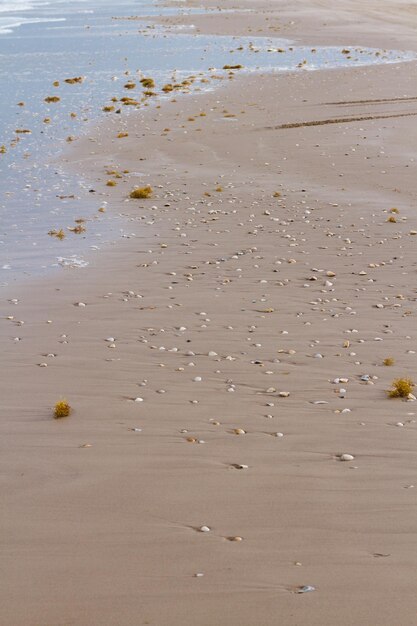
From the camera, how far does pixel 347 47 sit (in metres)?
50.0

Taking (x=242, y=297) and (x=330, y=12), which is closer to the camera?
(x=242, y=297)

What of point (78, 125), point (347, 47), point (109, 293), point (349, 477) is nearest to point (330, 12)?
point (347, 47)

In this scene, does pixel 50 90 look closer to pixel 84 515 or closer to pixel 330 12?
pixel 84 515

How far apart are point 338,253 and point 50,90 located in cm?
2439

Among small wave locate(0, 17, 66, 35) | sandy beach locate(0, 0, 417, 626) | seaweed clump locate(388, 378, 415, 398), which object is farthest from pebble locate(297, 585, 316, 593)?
small wave locate(0, 17, 66, 35)

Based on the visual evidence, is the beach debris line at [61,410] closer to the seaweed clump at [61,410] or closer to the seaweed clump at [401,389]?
the seaweed clump at [61,410]

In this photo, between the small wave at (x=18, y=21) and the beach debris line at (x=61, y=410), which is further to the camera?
the small wave at (x=18, y=21)

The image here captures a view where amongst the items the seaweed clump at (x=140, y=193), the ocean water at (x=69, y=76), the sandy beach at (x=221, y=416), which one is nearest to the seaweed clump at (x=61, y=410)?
the sandy beach at (x=221, y=416)

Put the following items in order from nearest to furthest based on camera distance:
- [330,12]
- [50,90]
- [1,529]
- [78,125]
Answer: [1,529] < [78,125] < [50,90] < [330,12]

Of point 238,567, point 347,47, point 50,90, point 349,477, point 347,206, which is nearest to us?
point 238,567

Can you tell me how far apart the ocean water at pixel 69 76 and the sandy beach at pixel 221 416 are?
1020mm

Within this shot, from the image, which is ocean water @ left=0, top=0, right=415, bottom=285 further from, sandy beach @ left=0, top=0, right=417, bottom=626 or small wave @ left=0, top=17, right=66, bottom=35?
sandy beach @ left=0, top=0, right=417, bottom=626

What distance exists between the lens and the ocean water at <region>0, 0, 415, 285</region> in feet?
52.4

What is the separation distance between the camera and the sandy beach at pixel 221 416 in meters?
5.93
